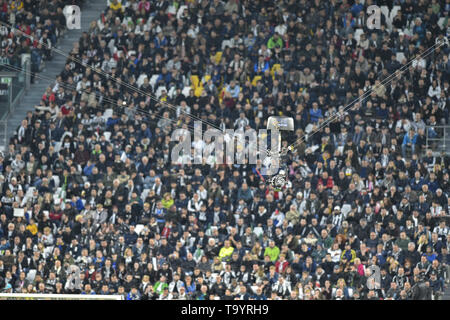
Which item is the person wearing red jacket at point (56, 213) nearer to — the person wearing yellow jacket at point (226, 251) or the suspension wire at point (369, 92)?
the person wearing yellow jacket at point (226, 251)

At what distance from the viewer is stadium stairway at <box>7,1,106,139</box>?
102 feet

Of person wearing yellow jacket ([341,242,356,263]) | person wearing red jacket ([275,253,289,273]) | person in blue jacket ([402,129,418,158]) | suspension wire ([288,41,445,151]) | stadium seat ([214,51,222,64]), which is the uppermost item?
stadium seat ([214,51,222,64])

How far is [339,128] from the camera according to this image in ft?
91.9

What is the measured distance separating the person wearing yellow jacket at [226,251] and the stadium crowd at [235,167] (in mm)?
34

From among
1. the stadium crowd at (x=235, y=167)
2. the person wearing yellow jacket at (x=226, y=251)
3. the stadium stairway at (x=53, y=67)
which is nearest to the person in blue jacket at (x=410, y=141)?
the stadium crowd at (x=235, y=167)

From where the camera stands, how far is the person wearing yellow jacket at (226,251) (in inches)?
993

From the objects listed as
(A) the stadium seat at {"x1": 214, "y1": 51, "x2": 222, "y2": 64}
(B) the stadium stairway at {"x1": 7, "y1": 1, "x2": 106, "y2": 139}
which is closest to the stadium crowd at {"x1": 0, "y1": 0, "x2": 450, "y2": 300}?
(A) the stadium seat at {"x1": 214, "y1": 51, "x2": 222, "y2": 64}

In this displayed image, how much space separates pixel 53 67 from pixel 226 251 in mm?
9919

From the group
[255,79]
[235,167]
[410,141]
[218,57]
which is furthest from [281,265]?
[218,57]

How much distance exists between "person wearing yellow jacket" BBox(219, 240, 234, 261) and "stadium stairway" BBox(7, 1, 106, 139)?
854cm

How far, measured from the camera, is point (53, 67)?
32.2 m

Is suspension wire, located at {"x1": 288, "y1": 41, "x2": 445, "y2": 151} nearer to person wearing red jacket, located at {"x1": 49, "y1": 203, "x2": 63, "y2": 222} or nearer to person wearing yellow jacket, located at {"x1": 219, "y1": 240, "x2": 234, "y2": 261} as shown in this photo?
person wearing yellow jacket, located at {"x1": 219, "y1": 240, "x2": 234, "y2": 261}
